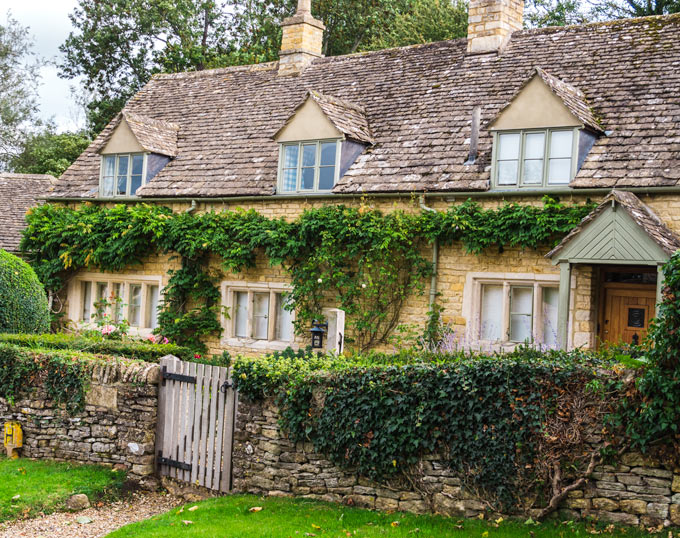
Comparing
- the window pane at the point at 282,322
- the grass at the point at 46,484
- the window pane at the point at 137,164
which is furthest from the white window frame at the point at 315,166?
the grass at the point at 46,484

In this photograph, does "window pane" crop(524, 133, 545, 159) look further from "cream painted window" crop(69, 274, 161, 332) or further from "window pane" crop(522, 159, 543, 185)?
"cream painted window" crop(69, 274, 161, 332)

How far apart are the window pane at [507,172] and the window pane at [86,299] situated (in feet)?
35.8

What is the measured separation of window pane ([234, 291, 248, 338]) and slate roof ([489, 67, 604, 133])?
6801mm

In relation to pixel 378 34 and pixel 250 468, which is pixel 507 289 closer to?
pixel 250 468

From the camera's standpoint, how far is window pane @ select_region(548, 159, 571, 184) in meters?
13.8

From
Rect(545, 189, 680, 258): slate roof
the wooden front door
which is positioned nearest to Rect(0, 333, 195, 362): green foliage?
Rect(545, 189, 680, 258): slate roof

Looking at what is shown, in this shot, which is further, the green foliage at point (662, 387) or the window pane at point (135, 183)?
the window pane at point (135, 183)

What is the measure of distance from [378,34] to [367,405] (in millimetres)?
27210

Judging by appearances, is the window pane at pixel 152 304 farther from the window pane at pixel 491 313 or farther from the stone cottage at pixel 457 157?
the window pane at pixel 491 313

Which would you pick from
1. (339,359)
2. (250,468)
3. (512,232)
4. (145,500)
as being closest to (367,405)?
(339,359)

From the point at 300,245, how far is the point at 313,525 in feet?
28.3

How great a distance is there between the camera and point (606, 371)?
7.58 meters

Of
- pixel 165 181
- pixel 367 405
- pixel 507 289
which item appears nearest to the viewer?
pixel 367 405

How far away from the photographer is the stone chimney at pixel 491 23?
17.5m
